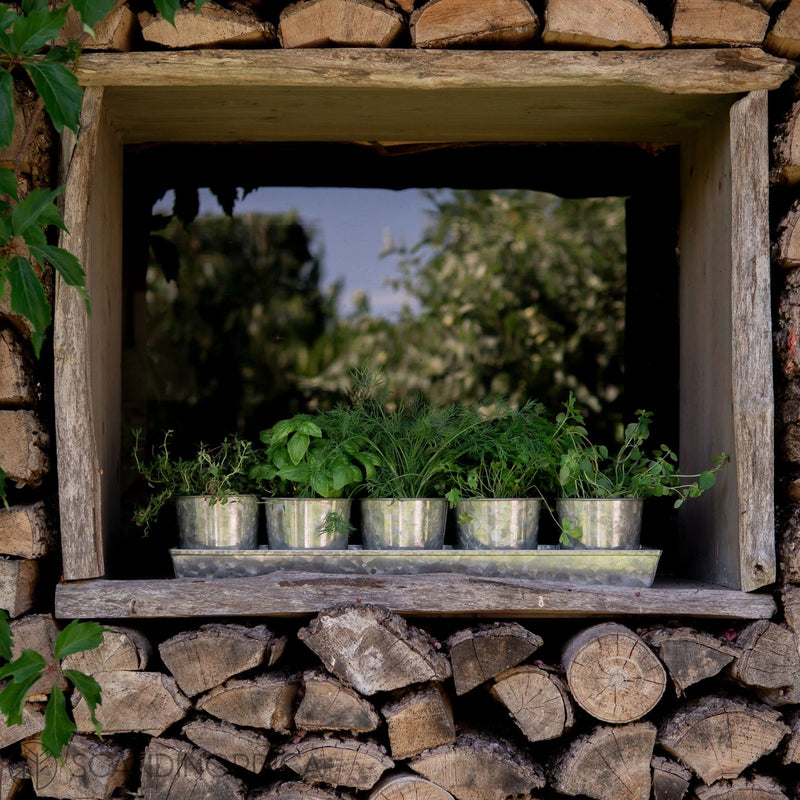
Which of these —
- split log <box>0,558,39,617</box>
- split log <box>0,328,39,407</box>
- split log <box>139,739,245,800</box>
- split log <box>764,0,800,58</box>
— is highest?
split log <box>764,0,800,58</box>

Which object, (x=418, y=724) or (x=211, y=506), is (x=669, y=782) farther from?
(x=211, y=506)

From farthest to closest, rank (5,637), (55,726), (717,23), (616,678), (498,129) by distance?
1. (498,129)
2. (717,23)
3. (616,678)
4. (5,637)
5. (55,726)

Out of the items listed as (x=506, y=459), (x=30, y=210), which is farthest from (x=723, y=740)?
(x=30, y=210)

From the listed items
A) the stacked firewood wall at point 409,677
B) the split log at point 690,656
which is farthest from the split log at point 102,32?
the split log at point 690,656

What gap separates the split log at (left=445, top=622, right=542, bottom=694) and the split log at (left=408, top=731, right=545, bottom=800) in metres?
0.15

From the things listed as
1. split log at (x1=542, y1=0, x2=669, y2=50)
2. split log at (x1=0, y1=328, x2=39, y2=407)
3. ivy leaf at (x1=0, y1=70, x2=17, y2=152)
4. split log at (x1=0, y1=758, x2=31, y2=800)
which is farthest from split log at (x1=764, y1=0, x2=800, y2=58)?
split log at (x1=0, y1=758, x2=31, y2=800)

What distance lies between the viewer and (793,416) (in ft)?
7.68

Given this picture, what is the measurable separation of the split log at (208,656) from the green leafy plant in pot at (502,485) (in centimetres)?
62

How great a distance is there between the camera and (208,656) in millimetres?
2219

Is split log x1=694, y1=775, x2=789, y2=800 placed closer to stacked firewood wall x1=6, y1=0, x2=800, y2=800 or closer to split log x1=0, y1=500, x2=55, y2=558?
stacked firewood wall x1=6, y1=0, x2=800, y2=800

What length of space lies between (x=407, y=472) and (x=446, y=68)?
103cm

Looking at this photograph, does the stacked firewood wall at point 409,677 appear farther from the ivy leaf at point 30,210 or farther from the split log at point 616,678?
the ivy leaf at point 30,210

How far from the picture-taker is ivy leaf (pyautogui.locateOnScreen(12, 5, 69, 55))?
187 cm

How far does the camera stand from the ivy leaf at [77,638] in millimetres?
1938
